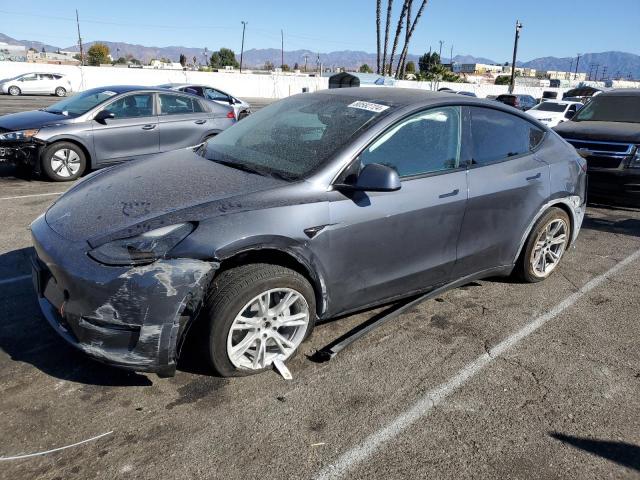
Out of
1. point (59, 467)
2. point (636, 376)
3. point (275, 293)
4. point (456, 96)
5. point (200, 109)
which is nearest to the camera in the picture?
point (59, 467)

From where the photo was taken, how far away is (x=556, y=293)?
4414mm

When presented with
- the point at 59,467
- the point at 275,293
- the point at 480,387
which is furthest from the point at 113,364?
the point at 480,387

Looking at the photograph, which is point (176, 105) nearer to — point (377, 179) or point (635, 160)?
point (377, 179)

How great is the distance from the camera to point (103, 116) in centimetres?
802

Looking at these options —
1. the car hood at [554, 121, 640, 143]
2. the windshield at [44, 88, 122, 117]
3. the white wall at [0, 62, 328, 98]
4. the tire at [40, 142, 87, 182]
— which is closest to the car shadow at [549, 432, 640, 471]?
the car hood at [554, 121, 640, 143]

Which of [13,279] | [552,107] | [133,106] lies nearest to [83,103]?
[133,106]

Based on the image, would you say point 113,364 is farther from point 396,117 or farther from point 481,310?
point 481,310

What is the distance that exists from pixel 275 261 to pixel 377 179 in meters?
0.77

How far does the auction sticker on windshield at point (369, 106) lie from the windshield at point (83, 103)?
19.7ft

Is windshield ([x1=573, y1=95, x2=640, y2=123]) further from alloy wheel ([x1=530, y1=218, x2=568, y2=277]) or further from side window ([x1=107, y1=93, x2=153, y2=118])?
side window ([x1=107, y1=93, x2=153, y2=118])

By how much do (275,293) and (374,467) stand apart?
108cm

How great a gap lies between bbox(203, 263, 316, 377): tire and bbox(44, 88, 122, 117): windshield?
6.57 meters

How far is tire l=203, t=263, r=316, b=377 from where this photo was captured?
9.01 ft

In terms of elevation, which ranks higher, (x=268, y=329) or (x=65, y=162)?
(x=65, y=162)
